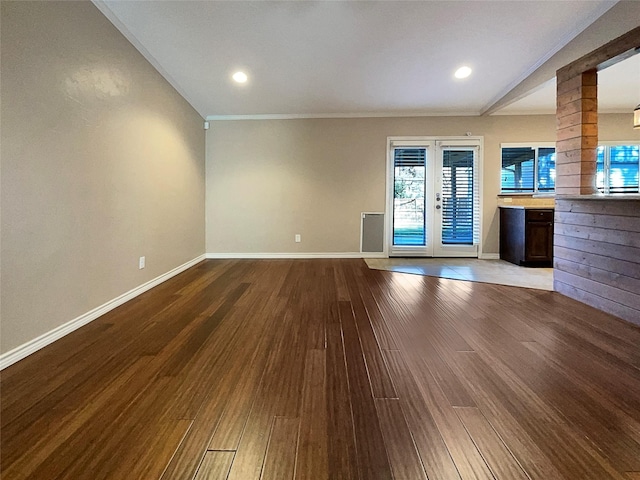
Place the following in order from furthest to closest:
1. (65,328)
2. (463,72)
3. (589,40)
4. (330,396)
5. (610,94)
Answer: (610,94), (463,72), (589,40), (65,328), (330,396)

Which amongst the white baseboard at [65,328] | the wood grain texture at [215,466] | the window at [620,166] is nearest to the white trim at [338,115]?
the window at [620,166]

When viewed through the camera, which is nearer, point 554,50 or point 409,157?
point 554,50

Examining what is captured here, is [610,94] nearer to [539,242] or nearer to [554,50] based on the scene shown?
[554,50]

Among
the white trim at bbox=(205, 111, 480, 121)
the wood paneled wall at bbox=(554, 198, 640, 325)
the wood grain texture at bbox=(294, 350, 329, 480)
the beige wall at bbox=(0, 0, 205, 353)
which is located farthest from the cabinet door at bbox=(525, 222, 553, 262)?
the beige wall at bbox=(0, 0, 205, 353)

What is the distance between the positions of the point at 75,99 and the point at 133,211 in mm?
1161

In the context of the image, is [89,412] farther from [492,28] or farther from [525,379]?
[492,28]

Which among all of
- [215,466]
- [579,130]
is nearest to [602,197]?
[579,130]

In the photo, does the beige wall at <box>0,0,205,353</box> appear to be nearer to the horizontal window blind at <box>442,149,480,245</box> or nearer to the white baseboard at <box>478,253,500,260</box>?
the horizontal window blind at <box>442,149,480,245</box>

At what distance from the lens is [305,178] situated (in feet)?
19.6

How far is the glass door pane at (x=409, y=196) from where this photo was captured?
5.97 metres

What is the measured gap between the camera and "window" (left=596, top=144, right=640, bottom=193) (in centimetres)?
577

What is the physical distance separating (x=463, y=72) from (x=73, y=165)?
4.25m

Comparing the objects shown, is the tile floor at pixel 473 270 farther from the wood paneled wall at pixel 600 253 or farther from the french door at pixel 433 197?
the wood paneled wall at pixel 600 253

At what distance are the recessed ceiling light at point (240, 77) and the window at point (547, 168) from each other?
4184 millimetres
